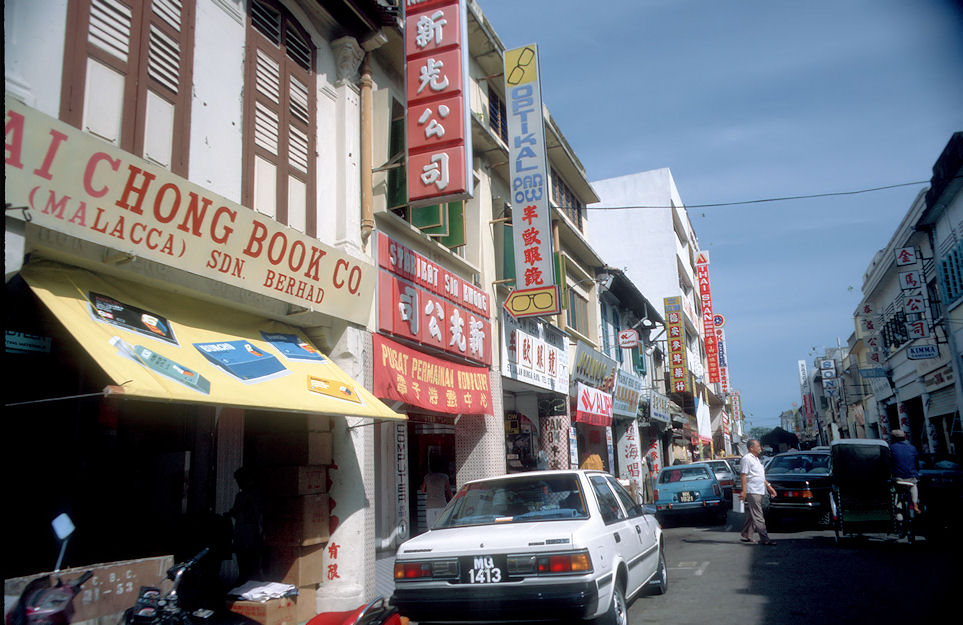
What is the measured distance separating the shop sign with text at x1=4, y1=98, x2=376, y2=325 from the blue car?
1084cm

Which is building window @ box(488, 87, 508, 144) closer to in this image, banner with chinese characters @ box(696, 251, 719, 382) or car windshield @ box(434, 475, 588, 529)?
car windshield @ box(434, 475, 588, 529)

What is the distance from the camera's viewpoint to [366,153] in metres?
9.69

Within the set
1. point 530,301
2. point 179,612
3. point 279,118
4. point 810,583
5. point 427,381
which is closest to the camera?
point 179,612

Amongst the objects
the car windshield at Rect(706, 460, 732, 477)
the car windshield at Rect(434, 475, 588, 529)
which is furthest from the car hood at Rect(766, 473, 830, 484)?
the car windshield at Rect(434, 475, 588, 529)

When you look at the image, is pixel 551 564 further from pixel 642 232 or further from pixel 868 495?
pixel 642 232

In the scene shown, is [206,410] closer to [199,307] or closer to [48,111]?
[199,307]

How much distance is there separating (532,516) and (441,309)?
5737mm

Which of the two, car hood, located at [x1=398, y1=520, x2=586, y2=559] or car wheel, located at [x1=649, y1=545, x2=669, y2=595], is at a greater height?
car hood, located at [x1=398, y1=520, x2=586, y2=559]

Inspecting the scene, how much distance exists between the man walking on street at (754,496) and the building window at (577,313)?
27.3ft

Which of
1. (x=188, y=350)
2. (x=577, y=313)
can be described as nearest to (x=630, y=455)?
(x=577, y=313)

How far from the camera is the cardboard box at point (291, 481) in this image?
7.61 m

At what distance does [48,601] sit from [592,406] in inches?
644

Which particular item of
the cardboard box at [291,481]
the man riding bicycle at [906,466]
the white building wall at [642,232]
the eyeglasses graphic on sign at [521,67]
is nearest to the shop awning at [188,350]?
the cardboard box at [291,481]

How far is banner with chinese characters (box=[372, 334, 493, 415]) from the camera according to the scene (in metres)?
9.25
